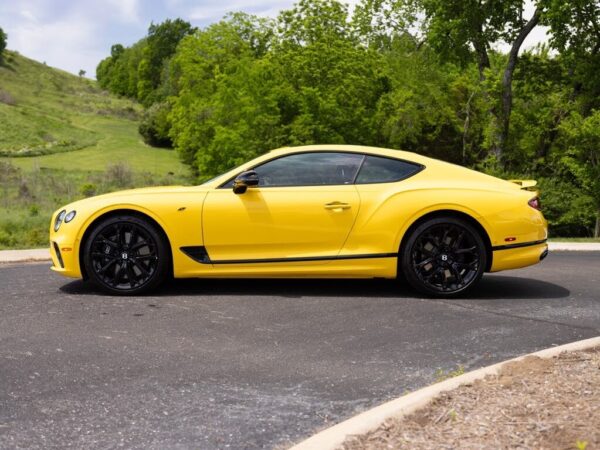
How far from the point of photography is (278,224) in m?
7.48

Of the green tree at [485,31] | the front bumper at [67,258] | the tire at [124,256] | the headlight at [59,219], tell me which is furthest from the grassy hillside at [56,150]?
the green tree at [485,31]

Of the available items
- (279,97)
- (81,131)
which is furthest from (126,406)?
(81,131)

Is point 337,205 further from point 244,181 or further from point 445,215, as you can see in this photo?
point 445,215

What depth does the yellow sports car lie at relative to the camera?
295 inches

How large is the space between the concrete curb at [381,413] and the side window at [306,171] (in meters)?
3.36

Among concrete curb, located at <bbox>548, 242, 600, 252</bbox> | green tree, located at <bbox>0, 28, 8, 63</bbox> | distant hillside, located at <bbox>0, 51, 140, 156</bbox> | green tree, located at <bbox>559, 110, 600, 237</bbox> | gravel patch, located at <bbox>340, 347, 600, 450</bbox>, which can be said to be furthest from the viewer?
green tree, located at <bbox>0, 28, 8, 63</bbox>

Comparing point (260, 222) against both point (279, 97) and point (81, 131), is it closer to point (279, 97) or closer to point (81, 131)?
point (279, 97)

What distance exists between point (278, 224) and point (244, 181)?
0.54m

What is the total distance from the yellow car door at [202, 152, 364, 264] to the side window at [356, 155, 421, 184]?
225 millimetres

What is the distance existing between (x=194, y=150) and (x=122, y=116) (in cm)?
4754

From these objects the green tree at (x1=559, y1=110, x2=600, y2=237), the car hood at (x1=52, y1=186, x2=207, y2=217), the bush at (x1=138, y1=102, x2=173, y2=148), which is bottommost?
the car hood at (x1=52, y1=186, x2=207, y2=217)

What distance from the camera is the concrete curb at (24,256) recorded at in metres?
11.2

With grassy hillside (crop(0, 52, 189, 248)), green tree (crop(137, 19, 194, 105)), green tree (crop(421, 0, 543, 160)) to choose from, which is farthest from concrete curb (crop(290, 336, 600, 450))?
green tree (crop(137, 19, 194, 105))

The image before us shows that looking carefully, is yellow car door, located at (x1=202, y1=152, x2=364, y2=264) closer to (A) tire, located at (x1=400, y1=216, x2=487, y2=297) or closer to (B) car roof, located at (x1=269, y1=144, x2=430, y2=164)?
(B) car roof, located at (x1=269, y1=144, x2=430, y2=164)
